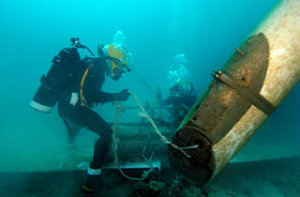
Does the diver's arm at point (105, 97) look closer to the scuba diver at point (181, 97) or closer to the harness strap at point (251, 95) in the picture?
the harness strap at point (251, 95)

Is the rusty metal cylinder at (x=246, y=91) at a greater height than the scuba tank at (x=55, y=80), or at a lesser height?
greater

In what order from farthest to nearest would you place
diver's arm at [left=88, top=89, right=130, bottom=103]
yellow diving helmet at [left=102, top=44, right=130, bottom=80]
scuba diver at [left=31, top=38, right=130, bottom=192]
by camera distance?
yellow diving helmet at [left=102, top=44, right=130, bottom=80] → diver's arm at [left=88, top=89, right=130, bottom=103] → scuba diver at [left=31, top=38, right=130, bottom=192]

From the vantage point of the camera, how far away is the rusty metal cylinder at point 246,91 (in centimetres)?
151

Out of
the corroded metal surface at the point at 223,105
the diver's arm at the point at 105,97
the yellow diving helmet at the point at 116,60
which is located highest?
the corroded metal surface at the point at 223,105

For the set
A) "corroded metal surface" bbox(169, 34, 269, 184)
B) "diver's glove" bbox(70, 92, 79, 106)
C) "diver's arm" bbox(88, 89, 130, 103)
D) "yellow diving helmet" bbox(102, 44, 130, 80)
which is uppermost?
"corroded metal surface" bbox(169, 34, 269, 184)

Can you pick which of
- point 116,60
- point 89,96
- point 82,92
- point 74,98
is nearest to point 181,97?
point 116,60

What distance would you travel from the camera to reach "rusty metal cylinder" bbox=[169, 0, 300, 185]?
1.51 metres

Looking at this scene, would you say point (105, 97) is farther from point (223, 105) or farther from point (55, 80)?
point (223, 105)

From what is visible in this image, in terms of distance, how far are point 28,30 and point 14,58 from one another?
30.0 m

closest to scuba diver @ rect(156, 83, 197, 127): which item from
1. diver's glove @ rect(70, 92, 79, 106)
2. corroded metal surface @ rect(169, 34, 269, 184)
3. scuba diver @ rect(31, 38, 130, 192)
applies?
scuba diver @ rect(31, 38, 130, 192)

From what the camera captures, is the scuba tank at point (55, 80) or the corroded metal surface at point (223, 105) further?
the scuba tank at point (55, 80)

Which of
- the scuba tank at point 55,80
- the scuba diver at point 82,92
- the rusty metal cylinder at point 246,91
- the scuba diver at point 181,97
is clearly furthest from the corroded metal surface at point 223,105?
the scuba diver at point 181,97

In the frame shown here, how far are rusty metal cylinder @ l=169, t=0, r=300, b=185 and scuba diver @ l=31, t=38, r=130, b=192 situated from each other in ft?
7.67

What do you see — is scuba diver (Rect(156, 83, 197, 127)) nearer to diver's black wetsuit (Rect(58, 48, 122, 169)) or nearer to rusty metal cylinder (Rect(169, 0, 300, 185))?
diver's black wetsuit (Rect(58, 48, 122, 169))
